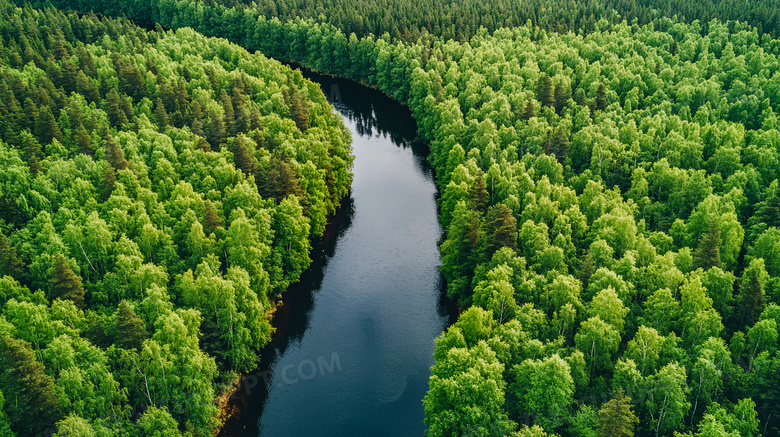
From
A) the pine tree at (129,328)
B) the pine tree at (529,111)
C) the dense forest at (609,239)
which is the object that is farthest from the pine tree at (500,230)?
the pine tree at (129,328)

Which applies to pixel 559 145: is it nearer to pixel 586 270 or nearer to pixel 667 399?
pixel 586 270

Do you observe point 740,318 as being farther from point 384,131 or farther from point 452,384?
point 384,131

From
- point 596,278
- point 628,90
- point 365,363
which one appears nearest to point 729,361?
point 596,278

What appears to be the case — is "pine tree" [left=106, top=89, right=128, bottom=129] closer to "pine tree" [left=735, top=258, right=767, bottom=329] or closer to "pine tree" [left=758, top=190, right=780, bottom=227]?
"pine tree" [left=735, top=258, right=767, bottom=329]

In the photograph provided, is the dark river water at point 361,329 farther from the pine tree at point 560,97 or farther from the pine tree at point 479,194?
the pine tree at point 560,97

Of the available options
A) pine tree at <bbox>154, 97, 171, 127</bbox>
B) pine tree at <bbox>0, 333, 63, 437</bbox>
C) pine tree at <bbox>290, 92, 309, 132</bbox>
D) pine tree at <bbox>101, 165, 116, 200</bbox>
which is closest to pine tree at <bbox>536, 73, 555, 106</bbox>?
pine tree at <bbox>290, 92, 309, 132</bbox>

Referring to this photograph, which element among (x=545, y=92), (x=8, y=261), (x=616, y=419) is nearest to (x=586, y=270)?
(x=616, y=419)
